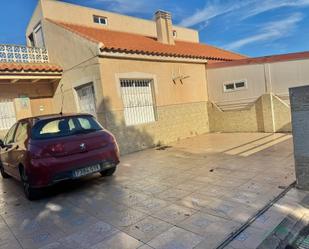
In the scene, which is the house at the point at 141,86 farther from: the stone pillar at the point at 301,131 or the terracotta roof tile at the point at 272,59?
the stone pillar at the point at 301,131

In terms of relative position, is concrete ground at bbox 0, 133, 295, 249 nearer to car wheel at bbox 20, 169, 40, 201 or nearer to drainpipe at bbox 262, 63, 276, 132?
car wheel at bbox 20, 169, 40, 201

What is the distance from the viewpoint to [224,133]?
12367 mm

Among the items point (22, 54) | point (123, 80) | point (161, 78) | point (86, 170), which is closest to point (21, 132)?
point (86, 170)

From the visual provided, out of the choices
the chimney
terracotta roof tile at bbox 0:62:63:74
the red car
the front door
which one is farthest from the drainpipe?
terracotta roof tile at bbox 0:62:63:74

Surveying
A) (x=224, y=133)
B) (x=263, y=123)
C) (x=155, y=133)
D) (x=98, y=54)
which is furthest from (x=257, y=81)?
(x=98, y=54)

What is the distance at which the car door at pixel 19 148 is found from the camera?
209 inches

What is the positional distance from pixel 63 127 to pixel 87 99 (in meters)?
4.84

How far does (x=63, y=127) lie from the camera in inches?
217

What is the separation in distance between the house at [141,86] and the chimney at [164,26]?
2.1 inches

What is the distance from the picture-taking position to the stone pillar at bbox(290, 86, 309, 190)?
14.4 feet

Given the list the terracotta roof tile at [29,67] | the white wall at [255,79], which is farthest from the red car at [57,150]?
the white wall at [255,79]

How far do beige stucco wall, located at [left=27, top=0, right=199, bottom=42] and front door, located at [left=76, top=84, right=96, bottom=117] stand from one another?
4.24 metres

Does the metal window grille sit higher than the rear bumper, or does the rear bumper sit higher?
the metal window grille

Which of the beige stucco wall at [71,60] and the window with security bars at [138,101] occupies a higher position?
the beige stucco wall at [71,60]
